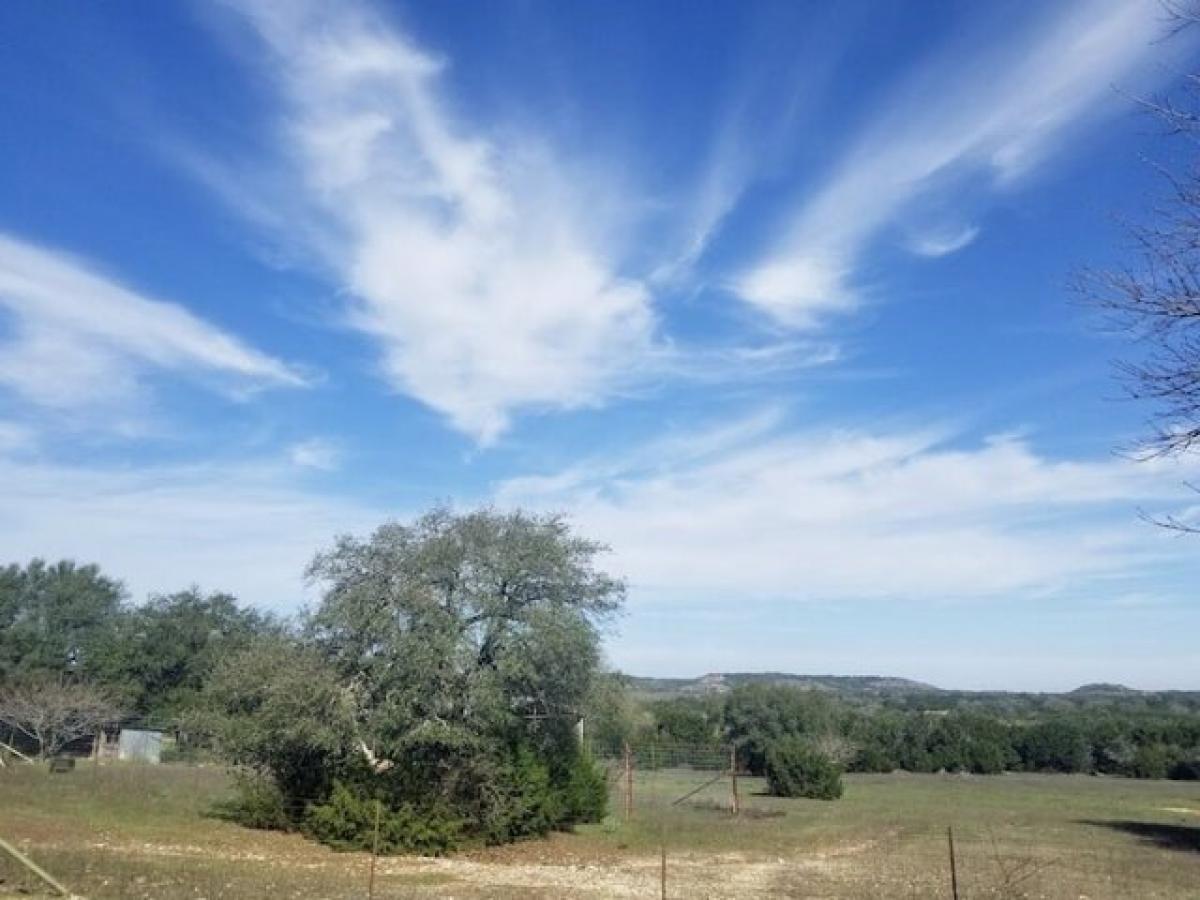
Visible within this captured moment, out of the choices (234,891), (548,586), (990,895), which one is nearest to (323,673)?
(548,586)

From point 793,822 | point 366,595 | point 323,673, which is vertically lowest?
point 793,822

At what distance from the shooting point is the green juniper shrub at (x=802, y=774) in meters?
42.6

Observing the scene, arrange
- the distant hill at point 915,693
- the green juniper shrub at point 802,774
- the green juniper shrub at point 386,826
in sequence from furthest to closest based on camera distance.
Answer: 1. the distant hill at point 915,693
2. the green juniper shrub at point 802,774
3. the green juniper shrub at point 386,826

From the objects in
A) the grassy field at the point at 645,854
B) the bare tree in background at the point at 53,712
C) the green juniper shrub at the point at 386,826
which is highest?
the bare tree in background at the point at 53,712

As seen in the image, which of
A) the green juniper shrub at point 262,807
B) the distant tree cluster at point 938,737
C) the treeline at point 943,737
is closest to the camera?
the green juniper shrub at point 262,807

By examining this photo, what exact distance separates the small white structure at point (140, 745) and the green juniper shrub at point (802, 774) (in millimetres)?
29663

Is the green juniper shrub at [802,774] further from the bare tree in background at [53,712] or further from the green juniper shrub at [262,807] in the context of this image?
the bare tree in background at [53,712]

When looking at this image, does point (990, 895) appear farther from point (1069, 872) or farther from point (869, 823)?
point (869, 823)

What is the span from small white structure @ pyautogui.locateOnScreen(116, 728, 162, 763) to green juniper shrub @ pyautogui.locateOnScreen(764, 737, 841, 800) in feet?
97.3

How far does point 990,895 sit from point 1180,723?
67.1 metres

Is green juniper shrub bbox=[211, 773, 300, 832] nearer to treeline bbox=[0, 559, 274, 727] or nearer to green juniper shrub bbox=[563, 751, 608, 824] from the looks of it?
green juniper shrub bbox=[563, 751, 608, 824]

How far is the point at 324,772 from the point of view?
22.9 m

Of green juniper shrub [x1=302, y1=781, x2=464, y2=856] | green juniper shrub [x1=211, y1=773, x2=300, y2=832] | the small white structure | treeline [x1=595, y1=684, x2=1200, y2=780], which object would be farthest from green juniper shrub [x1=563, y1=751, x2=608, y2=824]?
treeline [x1=595, y1=684, x2=1200, y2=780]

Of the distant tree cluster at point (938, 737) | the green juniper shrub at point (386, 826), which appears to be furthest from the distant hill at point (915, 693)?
the green juniper shrub at point (386, 826)
